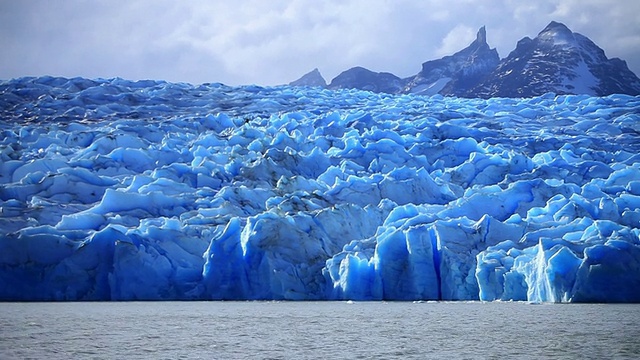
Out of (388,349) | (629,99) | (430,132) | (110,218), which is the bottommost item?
(388,349)

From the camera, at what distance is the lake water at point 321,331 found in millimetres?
9148

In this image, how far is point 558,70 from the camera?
198ft

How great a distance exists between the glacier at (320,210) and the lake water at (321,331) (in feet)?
3.24

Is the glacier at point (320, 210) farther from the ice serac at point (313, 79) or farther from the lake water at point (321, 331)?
the ice serac at point (313, 79)

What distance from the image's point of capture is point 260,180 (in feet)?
71.4

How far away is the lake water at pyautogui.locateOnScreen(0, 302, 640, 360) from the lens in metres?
9.15

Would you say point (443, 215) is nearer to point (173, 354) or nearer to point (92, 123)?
point (173, 354)

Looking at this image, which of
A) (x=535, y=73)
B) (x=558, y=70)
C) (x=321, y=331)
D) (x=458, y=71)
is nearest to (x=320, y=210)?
(x=321, y=331)

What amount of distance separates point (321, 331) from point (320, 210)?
7.30m

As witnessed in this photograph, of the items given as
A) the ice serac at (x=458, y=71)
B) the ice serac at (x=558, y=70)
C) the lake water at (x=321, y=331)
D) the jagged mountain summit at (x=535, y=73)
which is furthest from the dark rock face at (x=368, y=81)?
the lake water at (x=321, y=331)

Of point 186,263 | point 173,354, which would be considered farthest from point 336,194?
point 173,354

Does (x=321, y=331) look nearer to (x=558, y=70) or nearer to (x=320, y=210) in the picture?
(x=320, y=210)

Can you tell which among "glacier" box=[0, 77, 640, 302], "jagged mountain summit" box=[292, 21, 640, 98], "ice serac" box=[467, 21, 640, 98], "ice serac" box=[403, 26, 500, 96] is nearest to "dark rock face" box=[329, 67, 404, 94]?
"jagged mountain summit" box=[292, 21, 640, 98]

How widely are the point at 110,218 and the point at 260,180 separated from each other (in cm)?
471
